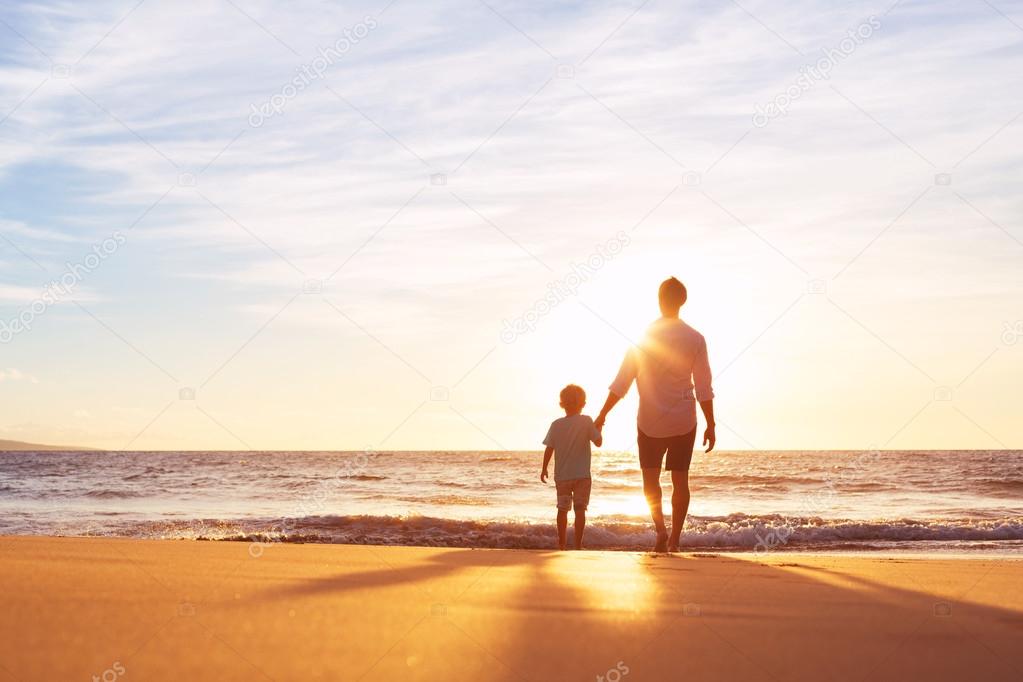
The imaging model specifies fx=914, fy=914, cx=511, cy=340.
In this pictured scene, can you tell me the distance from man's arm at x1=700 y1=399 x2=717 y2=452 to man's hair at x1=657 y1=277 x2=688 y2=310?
77 cm

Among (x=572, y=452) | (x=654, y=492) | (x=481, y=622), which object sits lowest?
(x=481, y=622)

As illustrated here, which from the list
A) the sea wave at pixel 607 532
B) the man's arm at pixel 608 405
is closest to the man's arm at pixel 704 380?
the man's arm at pixel 608 405

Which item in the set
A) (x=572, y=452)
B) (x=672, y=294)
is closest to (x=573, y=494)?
(x=572, y=452)

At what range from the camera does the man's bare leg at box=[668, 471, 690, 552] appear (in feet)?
22.6

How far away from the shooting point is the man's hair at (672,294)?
7.01 m

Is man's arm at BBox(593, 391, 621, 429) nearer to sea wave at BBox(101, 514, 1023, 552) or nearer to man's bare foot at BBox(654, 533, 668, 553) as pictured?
man's bare foot at BBox(654, 533, 668, 553)

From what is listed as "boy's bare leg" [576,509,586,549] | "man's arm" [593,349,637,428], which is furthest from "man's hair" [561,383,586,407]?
"man's arm" [593,349,637,428]

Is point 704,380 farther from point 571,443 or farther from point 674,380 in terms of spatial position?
point 571,443

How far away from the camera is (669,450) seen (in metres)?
6.88

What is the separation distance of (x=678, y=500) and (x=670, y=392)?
0.88 m

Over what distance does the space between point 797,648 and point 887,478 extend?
1103 inches

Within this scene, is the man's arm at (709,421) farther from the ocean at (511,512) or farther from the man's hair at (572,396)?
the ocean at (511,512)

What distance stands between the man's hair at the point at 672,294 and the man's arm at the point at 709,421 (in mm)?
766

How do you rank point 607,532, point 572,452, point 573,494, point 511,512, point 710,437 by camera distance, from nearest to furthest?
point 710,437
point 572,452
point 573,494
point 607,532
point 511,512
